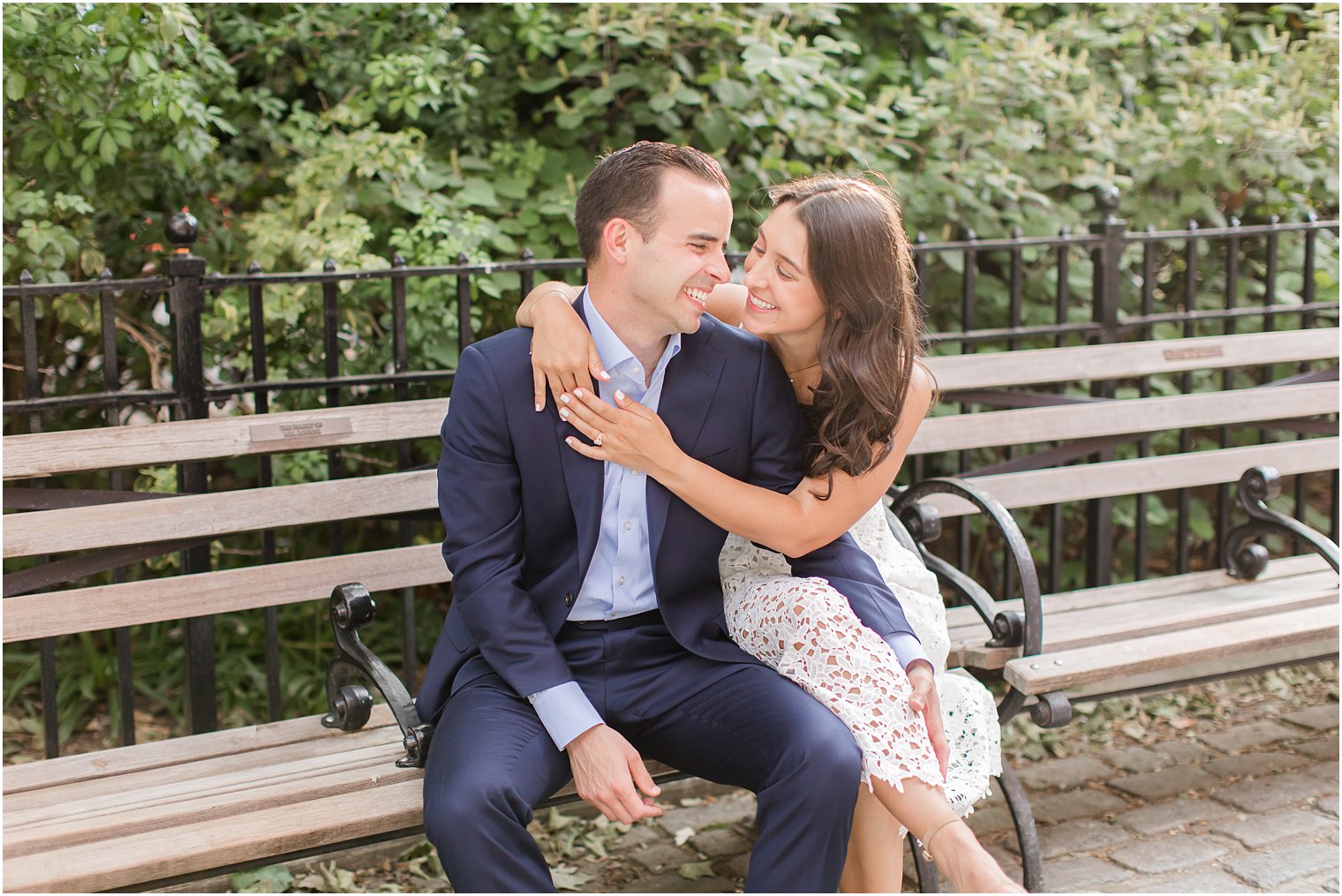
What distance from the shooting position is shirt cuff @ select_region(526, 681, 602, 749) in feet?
8.85

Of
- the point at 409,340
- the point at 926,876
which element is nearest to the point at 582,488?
the point at 926,876

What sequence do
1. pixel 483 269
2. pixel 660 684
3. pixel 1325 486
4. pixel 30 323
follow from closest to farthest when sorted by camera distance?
pixel 660 684 < pixel 30 323 < pixel 483 269 < pixel 1325 486

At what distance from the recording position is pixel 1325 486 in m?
6.36

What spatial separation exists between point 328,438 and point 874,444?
1.51 m

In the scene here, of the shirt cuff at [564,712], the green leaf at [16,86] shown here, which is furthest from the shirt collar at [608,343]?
the green leaf at [16,86]

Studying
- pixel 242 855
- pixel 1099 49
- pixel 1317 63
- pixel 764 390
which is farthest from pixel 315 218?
pixel 1317 63

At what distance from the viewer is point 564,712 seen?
2.71m

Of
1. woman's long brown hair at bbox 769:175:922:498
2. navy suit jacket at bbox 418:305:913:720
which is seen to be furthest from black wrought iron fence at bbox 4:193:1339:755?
navy suit jacket at bbox 418:305:913:720

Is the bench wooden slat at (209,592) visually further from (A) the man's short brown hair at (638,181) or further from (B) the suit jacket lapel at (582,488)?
(A) the man's short brown hair at (638,181)

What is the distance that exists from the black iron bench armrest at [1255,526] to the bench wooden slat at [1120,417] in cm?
35

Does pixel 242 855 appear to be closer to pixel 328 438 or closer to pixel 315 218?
pixel 328 438

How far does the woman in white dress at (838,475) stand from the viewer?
275cm

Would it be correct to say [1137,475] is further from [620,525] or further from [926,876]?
[620,525]

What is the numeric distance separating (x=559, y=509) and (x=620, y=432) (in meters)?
0.24
